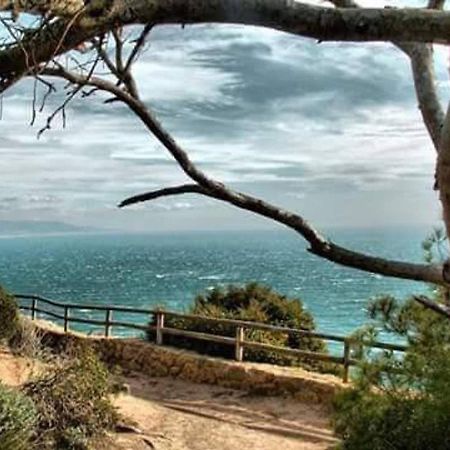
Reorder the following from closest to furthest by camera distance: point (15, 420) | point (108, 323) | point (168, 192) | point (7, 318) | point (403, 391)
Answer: point (168, 192), point (403, 391), point (15, 420), point (7, 318), point (108, 323)

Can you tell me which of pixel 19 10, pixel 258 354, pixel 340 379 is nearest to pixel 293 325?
pixel 258 354

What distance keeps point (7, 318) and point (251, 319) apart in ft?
13.3

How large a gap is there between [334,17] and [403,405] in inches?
163

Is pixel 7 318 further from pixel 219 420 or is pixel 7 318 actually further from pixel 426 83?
pixel 426 83

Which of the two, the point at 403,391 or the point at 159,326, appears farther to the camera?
the point at 159,326

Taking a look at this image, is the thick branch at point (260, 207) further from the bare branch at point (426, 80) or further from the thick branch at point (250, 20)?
the thick branch at point (250, 20)

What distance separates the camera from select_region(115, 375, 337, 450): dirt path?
888 centimetres

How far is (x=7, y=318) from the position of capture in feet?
39.2

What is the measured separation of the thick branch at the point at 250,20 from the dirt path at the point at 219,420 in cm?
721

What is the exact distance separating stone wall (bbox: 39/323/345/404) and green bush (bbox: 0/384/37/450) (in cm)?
378

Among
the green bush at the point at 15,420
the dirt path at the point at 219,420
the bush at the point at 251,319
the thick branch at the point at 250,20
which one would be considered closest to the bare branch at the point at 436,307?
the thick branch at the point at 250,20

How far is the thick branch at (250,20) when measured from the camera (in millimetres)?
1739

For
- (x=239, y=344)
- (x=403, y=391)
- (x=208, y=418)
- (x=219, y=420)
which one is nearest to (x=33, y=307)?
(x=239, y=344)

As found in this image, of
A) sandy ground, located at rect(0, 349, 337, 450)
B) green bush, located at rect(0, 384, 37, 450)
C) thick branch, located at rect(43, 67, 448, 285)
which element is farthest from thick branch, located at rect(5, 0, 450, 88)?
sandy ground, located at rect(0, 349, 337, 450)
